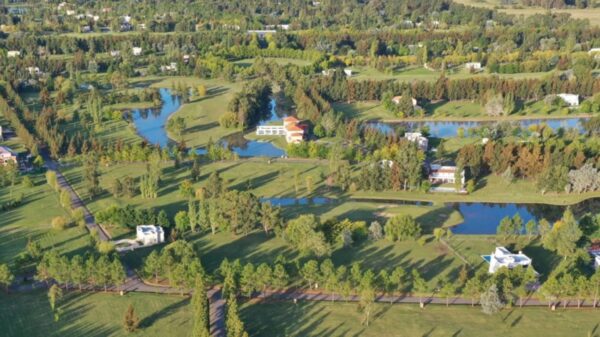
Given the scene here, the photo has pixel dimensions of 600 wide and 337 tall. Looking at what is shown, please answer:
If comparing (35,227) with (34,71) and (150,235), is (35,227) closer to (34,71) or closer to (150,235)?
(150,235)

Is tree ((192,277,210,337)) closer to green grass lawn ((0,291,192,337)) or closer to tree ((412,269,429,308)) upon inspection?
green grass lawn ((0,291,192,337))

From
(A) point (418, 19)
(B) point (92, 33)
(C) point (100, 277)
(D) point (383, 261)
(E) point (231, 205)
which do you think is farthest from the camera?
(A) point (418, 19)

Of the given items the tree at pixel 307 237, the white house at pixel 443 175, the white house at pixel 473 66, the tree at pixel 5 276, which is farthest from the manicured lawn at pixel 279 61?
the tree at pixel 5 276

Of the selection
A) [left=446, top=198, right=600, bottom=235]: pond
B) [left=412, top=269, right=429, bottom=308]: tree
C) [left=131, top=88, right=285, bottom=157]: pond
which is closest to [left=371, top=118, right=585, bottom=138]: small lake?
[left=131, top=88, right=285, bottom=157]: pond

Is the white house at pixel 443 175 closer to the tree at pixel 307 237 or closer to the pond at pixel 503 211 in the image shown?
the pond at pixel 503 211

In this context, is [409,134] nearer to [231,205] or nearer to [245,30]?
[231,205]

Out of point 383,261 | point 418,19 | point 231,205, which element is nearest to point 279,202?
point 231,205

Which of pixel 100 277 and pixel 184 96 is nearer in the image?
pixel 100 277

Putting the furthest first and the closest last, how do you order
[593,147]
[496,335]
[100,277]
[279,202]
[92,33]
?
[92,33]
[593,147]
[279,202]
[100,277]
[496,335]
